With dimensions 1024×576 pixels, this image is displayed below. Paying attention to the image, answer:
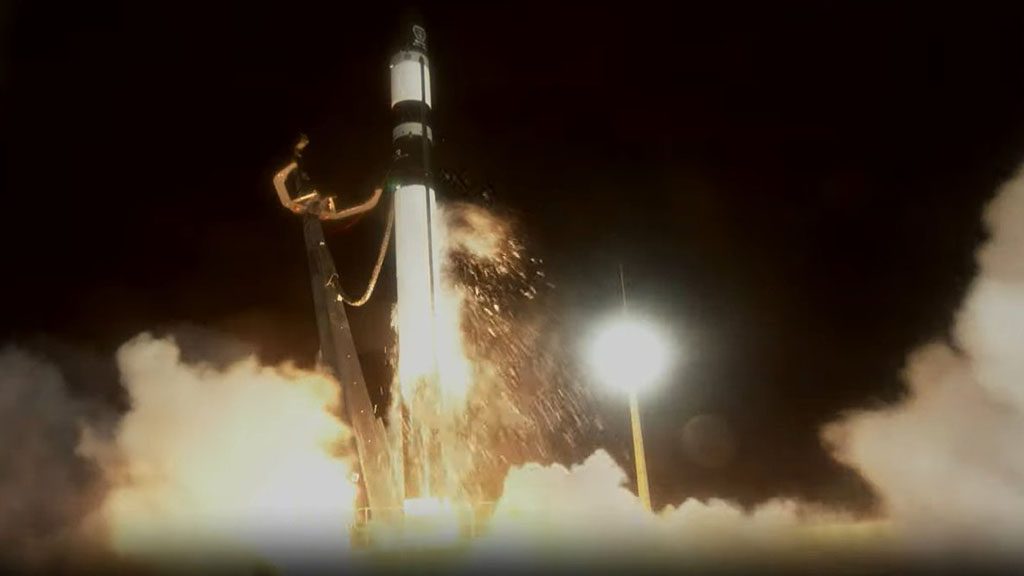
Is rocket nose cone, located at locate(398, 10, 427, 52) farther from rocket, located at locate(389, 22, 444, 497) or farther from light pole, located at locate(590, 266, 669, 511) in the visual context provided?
light pole, located at locate(590, 266, 669, 511)

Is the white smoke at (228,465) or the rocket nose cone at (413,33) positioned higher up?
the rocket nose cone at (413,33)

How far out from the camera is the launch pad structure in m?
17.3

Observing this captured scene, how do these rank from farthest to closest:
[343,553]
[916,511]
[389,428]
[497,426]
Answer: [497,426] < [389,428] < [916,511] < [343,553]

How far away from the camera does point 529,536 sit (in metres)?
15.9

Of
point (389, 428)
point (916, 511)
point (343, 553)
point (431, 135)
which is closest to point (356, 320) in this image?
point (389, 428)

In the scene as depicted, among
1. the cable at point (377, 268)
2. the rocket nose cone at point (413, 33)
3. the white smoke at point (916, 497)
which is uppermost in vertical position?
the rocket nose cone at point (413, 33)

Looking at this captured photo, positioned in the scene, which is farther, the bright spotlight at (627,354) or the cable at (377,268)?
the cable at (377,268)

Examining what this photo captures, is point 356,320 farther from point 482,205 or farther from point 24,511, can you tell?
point 24,511

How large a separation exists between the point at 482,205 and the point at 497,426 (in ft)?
16.3

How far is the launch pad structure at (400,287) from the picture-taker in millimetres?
17328

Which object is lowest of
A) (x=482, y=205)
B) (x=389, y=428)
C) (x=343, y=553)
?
(x=343, y=553)

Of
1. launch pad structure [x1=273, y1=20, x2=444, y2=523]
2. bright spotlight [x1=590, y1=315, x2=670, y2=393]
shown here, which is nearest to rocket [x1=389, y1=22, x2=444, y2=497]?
launch pad structure [x1=273, y1=20, x2=444, y2=523]

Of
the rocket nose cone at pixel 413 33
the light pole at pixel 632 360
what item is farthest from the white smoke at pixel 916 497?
the rocket nose cone at pixel 413 33

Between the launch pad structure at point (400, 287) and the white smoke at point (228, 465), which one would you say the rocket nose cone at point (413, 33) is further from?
the white smoke at point (228, 465)
